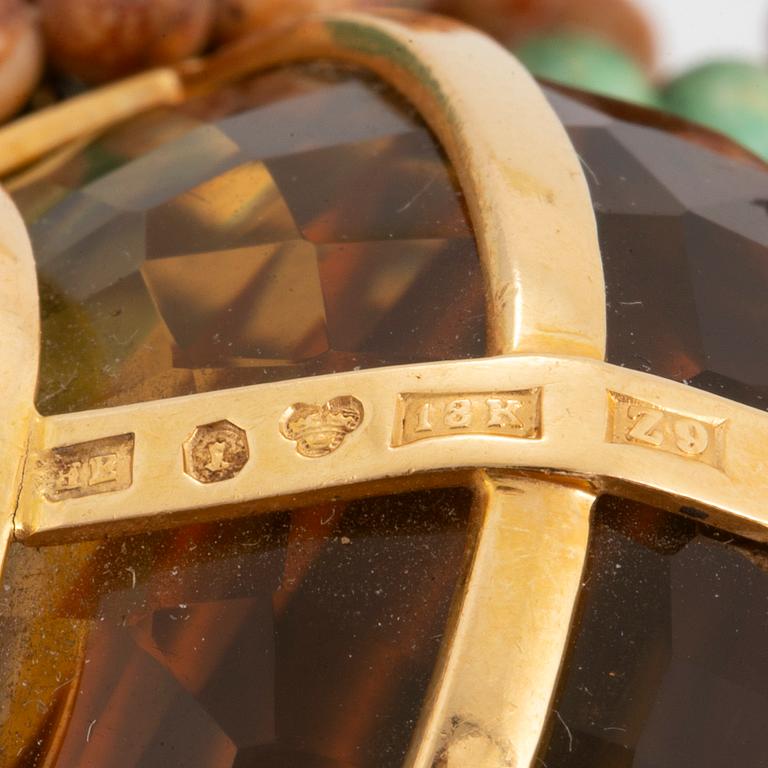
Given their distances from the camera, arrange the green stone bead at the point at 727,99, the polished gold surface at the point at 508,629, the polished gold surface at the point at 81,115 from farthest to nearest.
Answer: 1. the green stone bead at the point at 727,99
2. the polished gold surface at the point at 81,115
3. the polished gold surface at the point at 508,629

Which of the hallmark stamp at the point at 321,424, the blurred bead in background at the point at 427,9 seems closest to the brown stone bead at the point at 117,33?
the blurred bead in background at the point at 427,9

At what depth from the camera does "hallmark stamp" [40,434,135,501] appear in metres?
0.45

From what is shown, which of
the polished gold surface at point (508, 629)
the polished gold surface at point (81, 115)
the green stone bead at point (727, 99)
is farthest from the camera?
the green stone bead at point (727, 99)

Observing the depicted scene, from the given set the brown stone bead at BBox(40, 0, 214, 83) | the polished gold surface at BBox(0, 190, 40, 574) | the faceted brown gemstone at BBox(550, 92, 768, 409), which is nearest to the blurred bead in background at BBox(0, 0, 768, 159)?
the brown stone bead at BBox(40, 0, 214, 83)

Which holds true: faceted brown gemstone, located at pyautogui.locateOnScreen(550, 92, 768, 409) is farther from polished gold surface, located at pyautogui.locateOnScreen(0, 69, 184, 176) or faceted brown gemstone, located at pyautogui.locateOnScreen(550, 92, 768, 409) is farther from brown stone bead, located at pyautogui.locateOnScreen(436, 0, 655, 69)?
brown stone bead, located at pyautogui.locateOnScreen(436, 0, 655, 69)

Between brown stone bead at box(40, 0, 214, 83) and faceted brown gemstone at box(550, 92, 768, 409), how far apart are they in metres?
0.29

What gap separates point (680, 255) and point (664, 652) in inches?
6.4

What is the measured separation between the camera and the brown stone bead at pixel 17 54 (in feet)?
2.37

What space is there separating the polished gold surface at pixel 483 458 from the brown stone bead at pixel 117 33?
0.33 metres

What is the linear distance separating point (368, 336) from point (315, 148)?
123 mm

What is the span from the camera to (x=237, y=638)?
0.44 m

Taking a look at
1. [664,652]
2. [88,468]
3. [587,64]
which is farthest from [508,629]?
[587,64]

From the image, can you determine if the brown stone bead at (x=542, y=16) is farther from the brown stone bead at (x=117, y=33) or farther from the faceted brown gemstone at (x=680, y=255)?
the faceted brown gemstone at (x=680, y=255)

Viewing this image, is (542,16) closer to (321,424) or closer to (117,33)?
(117,33)
